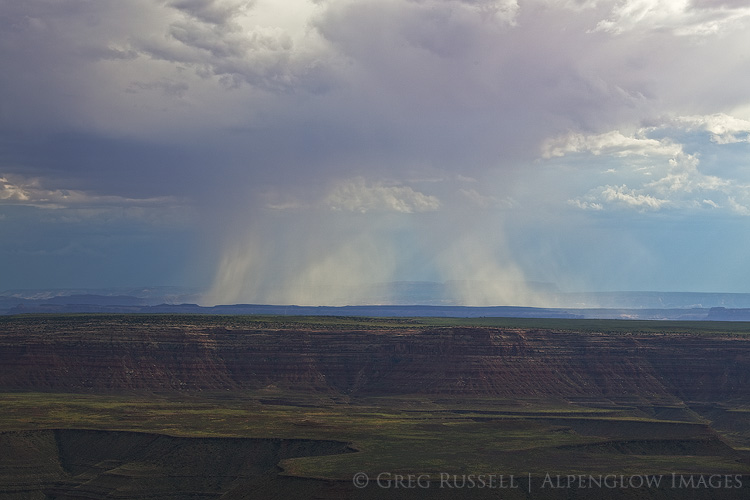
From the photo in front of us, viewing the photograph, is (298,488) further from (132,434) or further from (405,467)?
(132,434)

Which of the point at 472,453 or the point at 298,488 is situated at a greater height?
the point at 472,453

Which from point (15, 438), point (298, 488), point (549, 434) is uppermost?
point (549, 434)

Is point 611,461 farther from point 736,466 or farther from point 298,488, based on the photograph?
point 298,488

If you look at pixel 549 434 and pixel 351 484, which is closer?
pixel 351 484

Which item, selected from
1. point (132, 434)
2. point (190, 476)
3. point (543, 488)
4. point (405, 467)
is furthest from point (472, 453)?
point (132, 434)

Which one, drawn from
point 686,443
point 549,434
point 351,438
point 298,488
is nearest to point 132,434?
point 351,438

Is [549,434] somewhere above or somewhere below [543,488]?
above

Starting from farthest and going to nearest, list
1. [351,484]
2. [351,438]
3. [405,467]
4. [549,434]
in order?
[549,434] → [351,438] → [405,467] → [351,484]

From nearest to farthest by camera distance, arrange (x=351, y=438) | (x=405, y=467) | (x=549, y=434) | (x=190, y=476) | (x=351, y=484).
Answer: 1. (x=351, y=484)
2. (x=405, y=467)
3. (x=190, y=476)
4. (x=351, y=438)
5. (x=549, y=434)

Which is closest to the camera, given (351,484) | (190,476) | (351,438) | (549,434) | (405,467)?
(351,484)
